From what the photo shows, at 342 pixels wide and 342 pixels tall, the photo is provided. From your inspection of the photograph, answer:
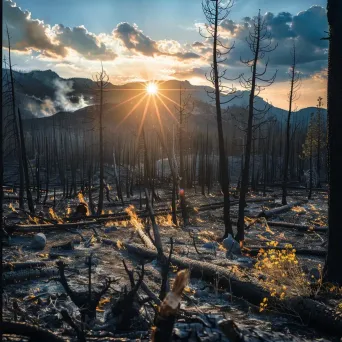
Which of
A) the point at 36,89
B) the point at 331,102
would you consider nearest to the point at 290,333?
the point at 331,102

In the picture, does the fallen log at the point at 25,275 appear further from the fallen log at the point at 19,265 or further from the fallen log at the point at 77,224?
the fallen log at the point at 77,224

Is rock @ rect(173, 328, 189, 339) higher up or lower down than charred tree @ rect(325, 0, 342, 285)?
lower down

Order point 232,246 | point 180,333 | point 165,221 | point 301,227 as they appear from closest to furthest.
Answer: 1. point 180,333
2. point 232,246
3. point 301,227
4. point 165,221

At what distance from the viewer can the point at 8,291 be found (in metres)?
6.22

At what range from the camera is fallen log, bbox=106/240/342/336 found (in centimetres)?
488

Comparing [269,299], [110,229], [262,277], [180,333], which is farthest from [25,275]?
[110,229]

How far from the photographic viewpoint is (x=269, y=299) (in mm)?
5668

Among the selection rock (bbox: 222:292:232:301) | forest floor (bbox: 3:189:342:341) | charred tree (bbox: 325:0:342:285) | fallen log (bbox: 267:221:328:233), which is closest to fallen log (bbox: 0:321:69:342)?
forest floor (bbox: 3:189:342:341)

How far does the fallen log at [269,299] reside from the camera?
4.88m

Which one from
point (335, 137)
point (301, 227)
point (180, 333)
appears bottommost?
point (301, 227)

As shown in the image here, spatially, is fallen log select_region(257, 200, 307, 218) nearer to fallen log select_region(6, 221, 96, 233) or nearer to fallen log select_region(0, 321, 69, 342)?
fallen log select_region(6, 221, 96, 233)

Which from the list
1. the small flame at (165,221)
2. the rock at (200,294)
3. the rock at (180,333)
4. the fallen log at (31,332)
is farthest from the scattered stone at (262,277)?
the small flame at (165,221)

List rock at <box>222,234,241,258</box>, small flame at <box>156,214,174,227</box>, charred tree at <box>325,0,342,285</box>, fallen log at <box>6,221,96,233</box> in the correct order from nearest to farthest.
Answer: charred tree at <box>325,0,342,285</box>
rock at <box>222,234,241,258</box>
fallen log at <box>6,221,96,233</box>
small flame at <box>156,214,174,227</box>

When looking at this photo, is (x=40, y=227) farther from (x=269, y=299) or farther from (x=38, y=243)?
(x=269, y=299)
